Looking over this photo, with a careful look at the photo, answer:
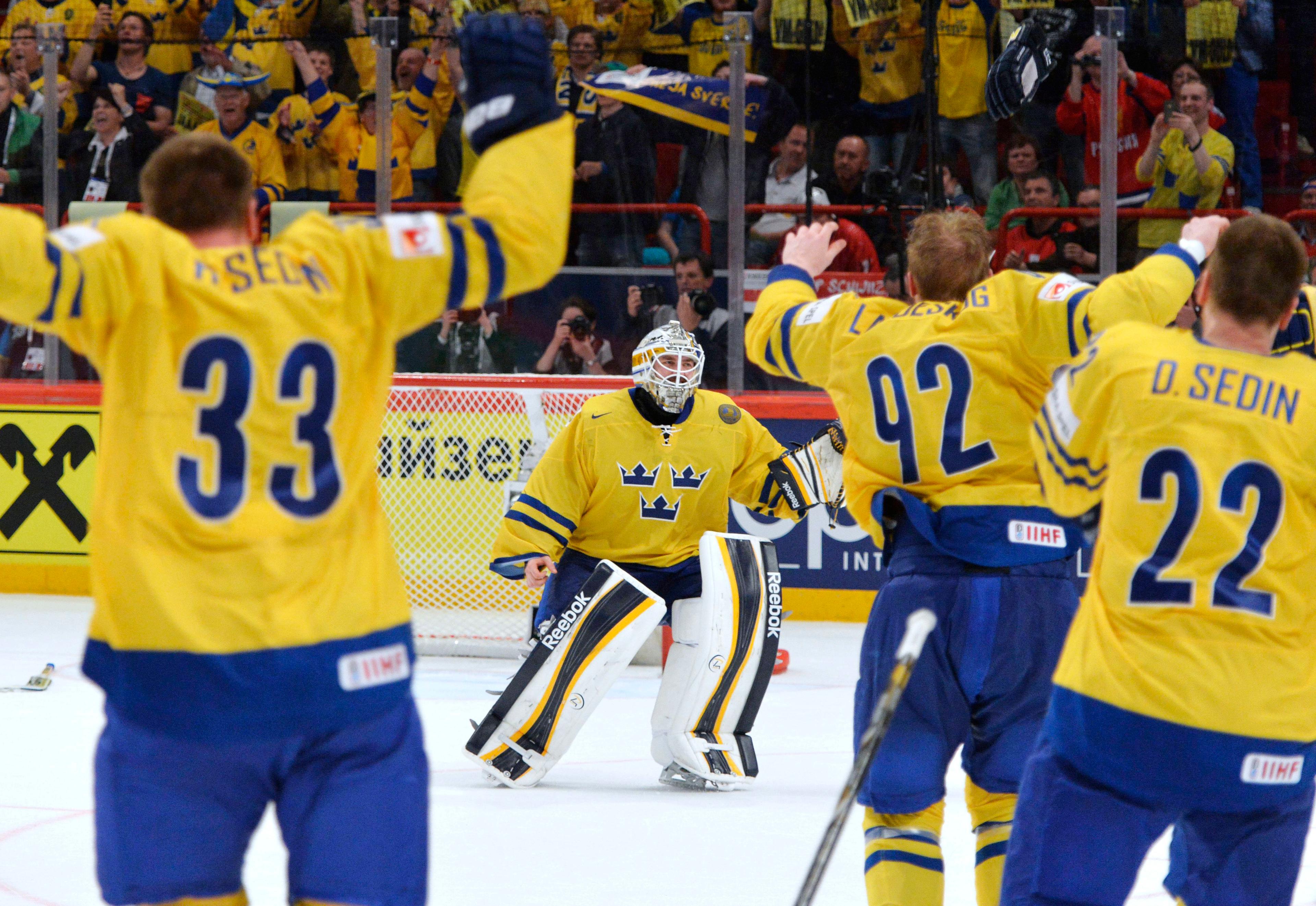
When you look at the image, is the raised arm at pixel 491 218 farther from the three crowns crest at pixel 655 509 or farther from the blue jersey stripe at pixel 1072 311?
the three crowns crest at pixel 655 509

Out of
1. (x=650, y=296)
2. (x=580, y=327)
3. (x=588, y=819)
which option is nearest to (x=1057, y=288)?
(x=588, y=819)

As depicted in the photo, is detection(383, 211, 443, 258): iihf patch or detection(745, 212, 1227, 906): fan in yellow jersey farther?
detection(745, 212, 1227, 906): fan in yellow jersey

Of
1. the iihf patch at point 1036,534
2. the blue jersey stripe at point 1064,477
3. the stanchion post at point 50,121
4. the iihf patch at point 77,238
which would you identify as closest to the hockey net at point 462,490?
the stanchion post at point 50,121

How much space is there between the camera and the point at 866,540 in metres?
7.49

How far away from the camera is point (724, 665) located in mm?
4914

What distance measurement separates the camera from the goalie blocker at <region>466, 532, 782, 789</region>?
4.85 m

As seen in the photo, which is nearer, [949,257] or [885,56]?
[949,257]

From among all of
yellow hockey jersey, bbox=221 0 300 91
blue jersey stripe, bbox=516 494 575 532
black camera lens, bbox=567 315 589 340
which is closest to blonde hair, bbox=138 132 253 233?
Result: blue jersey stripe, bbox=516 494 575 532

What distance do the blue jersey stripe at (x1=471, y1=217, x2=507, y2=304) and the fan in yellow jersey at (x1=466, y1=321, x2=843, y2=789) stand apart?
2.88 metres

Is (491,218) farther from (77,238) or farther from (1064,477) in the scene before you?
(1064,477)

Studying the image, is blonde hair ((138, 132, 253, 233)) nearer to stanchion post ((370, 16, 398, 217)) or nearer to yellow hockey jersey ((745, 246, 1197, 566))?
yellow hockey jersey ((745, 246, 1197, 566))

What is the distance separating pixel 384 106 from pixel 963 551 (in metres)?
5.27

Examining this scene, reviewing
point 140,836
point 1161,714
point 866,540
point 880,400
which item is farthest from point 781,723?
point 140,836

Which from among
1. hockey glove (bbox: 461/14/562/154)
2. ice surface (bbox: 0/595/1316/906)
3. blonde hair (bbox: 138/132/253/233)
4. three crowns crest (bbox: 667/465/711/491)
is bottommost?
ice surface (bbox: 0/595/1316/906)
